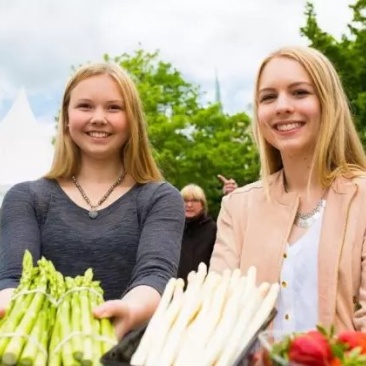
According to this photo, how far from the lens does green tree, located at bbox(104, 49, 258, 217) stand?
27312mm

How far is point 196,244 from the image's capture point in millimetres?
8195

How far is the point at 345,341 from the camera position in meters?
1.47

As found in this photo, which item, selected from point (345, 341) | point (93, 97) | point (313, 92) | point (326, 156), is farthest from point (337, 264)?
point (93, 97)

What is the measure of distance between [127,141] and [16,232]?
571 mm

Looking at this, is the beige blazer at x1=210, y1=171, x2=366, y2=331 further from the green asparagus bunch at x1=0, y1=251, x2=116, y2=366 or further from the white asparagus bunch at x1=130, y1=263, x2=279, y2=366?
the green asparagus bunch at x1=0, y1=251, x2=116, y2=366

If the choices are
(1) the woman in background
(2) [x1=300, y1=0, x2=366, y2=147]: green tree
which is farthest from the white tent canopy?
(2) [x1=300, y1=0, x2=366, y2=147]: green tree

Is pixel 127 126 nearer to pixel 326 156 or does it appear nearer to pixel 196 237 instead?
pixel 326 156

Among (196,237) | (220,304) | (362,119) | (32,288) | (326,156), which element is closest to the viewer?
(220,304)

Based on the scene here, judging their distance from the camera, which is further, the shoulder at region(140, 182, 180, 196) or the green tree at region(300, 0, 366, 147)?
the green tree at region(300, 0, 366, 147)

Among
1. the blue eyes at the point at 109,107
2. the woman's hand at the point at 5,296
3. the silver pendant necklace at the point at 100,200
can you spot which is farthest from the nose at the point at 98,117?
the woman's hand at the point at 5,296

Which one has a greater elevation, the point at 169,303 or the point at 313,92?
the point at 313,92

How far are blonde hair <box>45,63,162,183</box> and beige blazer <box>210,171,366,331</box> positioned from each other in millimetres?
379

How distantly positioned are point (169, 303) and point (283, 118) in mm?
964

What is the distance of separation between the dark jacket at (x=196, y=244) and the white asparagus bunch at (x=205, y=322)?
6.14 meters
